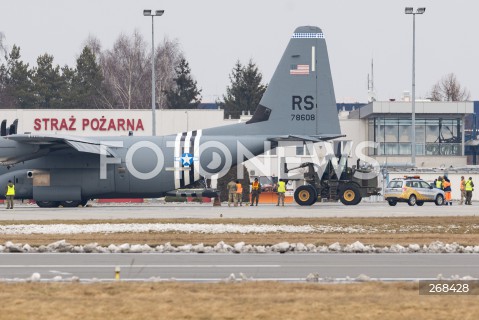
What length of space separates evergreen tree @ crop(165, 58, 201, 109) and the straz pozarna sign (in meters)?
34.5

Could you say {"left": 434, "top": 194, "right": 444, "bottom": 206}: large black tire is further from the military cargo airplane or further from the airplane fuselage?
the airplane fuselage

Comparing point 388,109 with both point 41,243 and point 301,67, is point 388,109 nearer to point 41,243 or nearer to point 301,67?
point 301,67

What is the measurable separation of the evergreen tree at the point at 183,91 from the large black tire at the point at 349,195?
59.7 metres

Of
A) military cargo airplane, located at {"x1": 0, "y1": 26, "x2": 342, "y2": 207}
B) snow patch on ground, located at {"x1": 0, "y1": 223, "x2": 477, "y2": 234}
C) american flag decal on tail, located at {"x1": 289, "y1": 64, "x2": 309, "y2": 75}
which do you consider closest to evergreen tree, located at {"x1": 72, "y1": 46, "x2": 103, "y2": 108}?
military cargo airplane, located at {"x1": 0, "y1": 26, "x2": 342, "y2": 207}

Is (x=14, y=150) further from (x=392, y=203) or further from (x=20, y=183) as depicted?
(x=392, y=203)

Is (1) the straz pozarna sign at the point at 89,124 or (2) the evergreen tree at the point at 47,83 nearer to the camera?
(1) the straz pozarna sign at the point at 89,124

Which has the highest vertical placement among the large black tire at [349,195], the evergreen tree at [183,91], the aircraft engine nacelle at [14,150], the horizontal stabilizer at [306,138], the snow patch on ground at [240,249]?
the evergreen tree at [183,91]

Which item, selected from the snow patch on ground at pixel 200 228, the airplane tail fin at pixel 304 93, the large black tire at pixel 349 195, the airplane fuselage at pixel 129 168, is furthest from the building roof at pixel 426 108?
the snow patch on ground at pixel 200 228

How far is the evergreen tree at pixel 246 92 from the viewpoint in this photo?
109606 millimetres

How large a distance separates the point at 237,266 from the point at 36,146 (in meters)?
24.8

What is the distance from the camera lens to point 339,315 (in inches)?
514

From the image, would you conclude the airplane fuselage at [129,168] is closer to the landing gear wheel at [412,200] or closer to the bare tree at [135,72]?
the landing gear wheel at [412,200]

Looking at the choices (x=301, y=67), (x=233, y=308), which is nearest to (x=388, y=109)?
(x=301, y=67)

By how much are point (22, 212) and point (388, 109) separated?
46.1 metres
